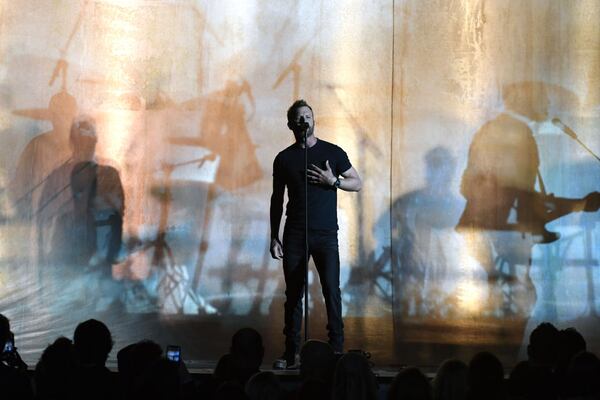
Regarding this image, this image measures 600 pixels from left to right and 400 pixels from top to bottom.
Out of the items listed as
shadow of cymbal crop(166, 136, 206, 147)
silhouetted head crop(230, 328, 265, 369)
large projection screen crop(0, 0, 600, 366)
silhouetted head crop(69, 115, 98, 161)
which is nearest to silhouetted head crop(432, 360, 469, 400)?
silhouetted head crop(230, 328, 265, 369)

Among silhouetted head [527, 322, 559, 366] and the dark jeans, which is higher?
the dark jeans

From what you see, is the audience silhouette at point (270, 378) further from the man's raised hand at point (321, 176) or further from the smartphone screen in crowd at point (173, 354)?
the man's raised hand at point (321, 176)

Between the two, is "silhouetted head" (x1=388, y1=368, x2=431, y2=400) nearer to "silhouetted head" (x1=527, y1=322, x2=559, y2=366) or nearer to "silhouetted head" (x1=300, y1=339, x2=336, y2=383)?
"silhouetted head" (x1=300, y1=339, x2=336, y2=383)

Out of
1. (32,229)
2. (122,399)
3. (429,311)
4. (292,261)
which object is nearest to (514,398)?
(122,399)

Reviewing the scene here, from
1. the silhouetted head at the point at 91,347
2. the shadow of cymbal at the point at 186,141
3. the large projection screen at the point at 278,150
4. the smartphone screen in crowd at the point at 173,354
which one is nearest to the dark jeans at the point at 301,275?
the smartphone screen in crowd at the point at 173,354

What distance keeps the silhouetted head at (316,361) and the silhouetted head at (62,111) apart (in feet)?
12.2

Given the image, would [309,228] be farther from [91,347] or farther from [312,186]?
[91,347]

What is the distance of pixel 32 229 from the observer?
6316mm

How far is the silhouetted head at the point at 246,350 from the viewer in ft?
10.8

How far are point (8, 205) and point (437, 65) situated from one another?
3284mm

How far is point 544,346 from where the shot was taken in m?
3.36

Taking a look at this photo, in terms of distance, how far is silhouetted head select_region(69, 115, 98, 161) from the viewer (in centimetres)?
634

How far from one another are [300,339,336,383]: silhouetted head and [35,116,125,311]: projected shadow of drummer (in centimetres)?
328

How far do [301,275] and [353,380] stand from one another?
5.29 ft
